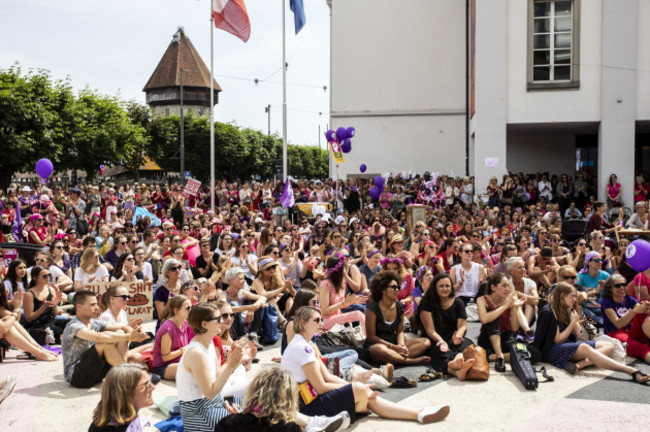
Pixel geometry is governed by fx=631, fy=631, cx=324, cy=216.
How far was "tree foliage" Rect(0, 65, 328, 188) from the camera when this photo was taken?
29.6 m

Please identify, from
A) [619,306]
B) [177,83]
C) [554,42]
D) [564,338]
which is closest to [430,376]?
[564,338]

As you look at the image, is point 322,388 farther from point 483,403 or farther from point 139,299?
point 139,299

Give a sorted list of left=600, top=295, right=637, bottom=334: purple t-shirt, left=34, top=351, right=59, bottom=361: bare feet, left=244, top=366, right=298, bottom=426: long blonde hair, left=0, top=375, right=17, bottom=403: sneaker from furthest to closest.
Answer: left=600, top=295, right=637, bottom=334: purple t-shirt, left=34, top=351, right=59, bottom=361: bare feet, left=0, top=375, right=17, bottom=403: sneaker, left=244, top=366, right=298, bottom=426: long blonde hair

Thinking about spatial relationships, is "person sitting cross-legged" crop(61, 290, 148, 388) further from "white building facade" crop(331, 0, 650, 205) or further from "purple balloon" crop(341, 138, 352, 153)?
"purple balloon" crop(341, 138, 352, 153)

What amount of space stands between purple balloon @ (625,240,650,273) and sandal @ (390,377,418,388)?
4074 millimetres

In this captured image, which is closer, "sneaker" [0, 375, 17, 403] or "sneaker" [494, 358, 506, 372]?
"sneaker" [0, 375, 17, 403]

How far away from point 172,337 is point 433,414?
2.93 meters

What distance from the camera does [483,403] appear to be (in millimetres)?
6375

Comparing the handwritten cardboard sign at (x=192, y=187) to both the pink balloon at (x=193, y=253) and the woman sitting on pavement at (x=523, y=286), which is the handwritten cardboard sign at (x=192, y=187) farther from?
the woman sitting on pavement at (x=523, y=286)

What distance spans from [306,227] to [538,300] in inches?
313

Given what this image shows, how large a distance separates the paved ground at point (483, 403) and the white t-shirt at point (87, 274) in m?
2.54

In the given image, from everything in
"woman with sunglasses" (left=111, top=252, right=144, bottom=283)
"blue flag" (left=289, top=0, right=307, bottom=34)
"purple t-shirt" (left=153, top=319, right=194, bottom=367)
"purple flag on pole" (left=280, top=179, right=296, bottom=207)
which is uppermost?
"blue flag" (left=289, top=0, right=307, bottom=34)

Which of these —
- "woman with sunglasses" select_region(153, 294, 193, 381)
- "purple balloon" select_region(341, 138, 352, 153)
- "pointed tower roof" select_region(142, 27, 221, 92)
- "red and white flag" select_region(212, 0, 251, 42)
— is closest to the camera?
"woman with sunglasses" select_region(153, 294, 193, 381)

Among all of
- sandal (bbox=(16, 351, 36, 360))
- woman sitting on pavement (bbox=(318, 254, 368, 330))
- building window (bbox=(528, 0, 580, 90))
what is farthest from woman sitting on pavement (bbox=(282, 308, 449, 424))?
building window (bbox=(528, 0, 580, 90))
